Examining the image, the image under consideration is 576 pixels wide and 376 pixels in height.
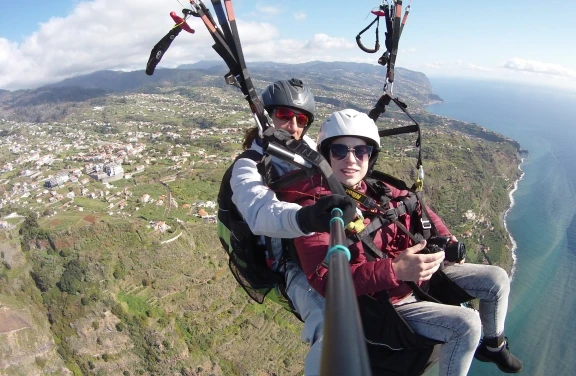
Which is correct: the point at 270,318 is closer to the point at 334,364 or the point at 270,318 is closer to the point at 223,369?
the point at 223,369

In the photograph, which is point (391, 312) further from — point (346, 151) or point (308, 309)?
point (346, 151)

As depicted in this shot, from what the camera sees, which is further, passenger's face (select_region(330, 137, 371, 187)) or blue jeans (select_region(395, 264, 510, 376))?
passenger's face (select_region(330, 137, 371, 187))

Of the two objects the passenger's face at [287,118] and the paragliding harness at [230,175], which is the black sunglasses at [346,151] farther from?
the passenger's face at [287,118]

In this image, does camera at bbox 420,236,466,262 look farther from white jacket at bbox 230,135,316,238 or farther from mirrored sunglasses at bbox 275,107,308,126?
mirrored sunglasses at bbox 275,107,308,126

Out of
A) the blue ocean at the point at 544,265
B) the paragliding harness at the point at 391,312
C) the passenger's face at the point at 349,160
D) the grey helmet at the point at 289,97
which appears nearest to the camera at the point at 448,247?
the paragliding harness at the point at 391,312

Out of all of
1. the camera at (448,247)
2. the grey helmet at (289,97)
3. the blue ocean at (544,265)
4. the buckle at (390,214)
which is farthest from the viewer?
the blue ocean at (544,265)

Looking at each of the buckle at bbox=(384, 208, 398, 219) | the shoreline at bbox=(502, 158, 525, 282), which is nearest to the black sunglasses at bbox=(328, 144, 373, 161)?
the buckle at bbox=(384, 208, 398, 219)

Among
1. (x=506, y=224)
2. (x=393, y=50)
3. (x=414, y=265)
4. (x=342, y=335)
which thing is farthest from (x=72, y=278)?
(x=506, y=224)

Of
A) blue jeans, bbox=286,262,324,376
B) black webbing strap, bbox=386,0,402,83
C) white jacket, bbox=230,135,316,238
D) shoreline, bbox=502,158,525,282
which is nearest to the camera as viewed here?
white jacket, bbox=230,135,316,238
